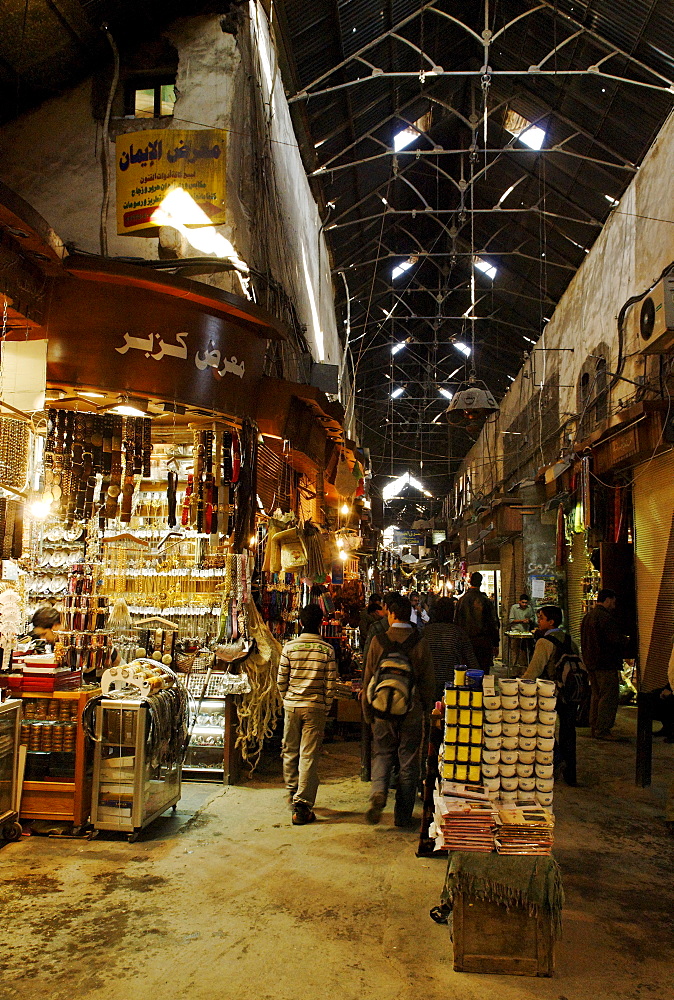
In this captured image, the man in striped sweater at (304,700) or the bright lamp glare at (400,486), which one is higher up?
the bright lamp glare at (400,486)

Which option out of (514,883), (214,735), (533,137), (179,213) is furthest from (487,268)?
(514,883)

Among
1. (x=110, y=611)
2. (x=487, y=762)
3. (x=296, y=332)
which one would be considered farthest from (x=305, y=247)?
(x=487, y=762)

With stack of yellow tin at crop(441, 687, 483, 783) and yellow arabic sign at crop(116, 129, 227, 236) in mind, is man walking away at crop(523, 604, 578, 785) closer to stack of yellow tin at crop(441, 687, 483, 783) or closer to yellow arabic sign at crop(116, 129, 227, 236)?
stack of yellow tin at crop(441, 687, 483, 783)

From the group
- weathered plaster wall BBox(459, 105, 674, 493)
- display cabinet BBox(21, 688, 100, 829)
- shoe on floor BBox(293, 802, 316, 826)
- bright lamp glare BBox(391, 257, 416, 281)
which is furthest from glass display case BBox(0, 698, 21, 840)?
bright lamp glare BBox(391, 257, 416, 281)

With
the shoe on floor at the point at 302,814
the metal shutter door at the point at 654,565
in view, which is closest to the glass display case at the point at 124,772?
the shoe on floor at the point at 302,814

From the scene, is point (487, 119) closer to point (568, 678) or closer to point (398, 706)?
point (568, 678)

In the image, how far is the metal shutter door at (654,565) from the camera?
26.5ft

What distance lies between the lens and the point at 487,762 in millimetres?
3748

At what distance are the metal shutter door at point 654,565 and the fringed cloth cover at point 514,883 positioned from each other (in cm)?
522

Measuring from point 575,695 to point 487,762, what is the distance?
3.11 meters

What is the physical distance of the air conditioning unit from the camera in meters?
7.11

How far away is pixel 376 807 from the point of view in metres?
5.34

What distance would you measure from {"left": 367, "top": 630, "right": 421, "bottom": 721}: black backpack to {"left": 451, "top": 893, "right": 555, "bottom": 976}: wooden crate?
1993mm

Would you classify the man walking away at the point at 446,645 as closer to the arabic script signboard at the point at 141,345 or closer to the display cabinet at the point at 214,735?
the display cabinet at the point at 214,735
